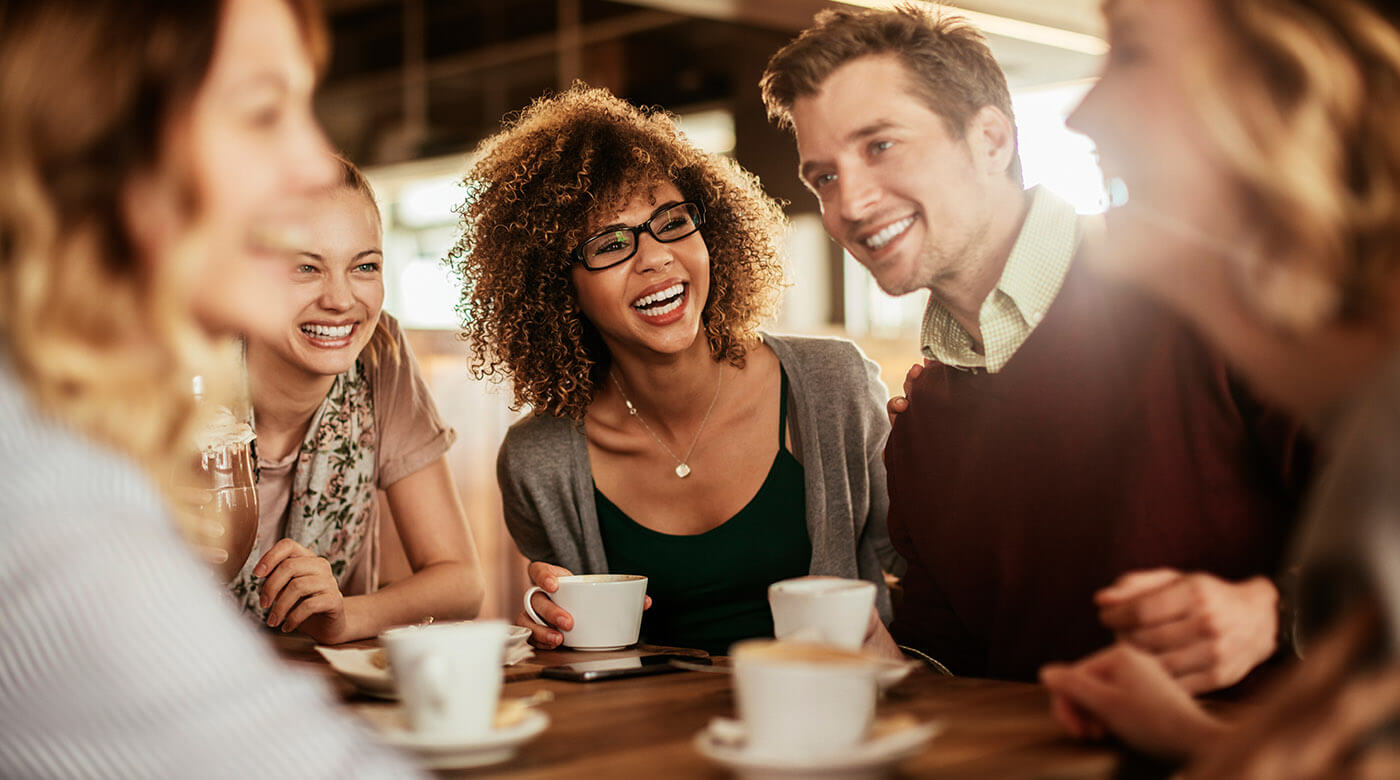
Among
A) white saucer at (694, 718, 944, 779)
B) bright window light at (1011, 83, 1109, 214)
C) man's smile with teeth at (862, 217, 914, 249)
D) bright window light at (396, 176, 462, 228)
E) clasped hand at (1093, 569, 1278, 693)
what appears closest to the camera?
white saucer at (694, 718, 944, 779)

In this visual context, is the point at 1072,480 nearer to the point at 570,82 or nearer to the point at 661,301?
the point at 661,301

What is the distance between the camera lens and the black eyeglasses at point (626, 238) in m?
1.95

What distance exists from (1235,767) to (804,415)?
128cm

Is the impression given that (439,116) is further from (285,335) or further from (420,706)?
(420,706)

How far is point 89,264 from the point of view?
0.75 m


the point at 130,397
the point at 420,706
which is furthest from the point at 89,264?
the point at 420,706

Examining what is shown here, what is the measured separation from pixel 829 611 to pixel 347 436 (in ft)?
3.93

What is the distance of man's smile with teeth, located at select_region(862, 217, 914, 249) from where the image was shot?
1.63 metres

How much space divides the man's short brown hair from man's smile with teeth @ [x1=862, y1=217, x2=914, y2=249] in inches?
6.1

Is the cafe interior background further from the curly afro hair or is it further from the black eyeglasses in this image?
the black eyeglasses

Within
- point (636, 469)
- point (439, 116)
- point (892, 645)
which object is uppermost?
point (439, 116)

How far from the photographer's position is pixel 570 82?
18.5 feet

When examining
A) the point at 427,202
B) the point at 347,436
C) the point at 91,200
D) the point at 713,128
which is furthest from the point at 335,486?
the point at 427,202

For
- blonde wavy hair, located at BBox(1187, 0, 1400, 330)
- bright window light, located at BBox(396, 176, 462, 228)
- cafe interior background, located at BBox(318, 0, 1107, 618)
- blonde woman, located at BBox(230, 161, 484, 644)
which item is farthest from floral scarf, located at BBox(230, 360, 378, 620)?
bright window light, located at BBox(396, 176, 462, 228)
